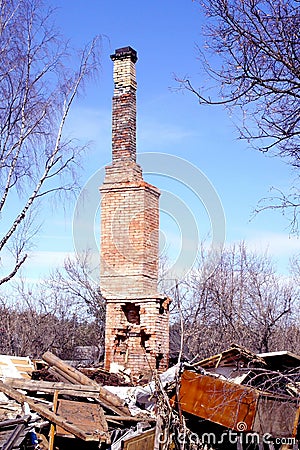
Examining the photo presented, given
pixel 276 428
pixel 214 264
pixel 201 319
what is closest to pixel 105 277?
pixel 276 428

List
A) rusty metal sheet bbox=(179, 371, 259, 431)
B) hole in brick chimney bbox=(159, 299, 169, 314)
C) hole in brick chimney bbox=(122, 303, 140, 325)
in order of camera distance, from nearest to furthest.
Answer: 1. rusty metal sheet bbox=(179, 371, 259, 431)
2. hole in brick chimney bbox=(159, 299, 169, 314)
3. hole in brick chimney bbox=(122, 303, 140, 325)

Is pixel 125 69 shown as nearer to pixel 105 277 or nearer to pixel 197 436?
pixel 105 277

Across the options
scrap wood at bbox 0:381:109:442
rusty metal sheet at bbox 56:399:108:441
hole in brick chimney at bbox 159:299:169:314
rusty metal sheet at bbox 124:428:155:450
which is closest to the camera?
rusty metal sheet at bbox 124:428:155:450

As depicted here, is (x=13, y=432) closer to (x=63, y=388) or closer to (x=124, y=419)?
(x=63, y=388)

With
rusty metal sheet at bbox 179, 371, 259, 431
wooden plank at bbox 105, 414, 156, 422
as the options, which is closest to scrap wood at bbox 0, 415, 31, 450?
wooden plank at bbox 105, 414, 156, 422

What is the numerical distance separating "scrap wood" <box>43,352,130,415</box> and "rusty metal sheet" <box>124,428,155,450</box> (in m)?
1.24

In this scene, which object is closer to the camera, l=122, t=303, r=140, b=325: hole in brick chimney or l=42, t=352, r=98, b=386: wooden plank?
l=42, t=352, r=98, b=386: wooden plank

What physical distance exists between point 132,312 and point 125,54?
6.87 meters

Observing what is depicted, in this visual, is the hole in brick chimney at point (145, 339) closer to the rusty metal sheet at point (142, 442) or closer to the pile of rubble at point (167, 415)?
the pile of rubble at point (167, 415)

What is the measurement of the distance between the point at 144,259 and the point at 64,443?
221 inches

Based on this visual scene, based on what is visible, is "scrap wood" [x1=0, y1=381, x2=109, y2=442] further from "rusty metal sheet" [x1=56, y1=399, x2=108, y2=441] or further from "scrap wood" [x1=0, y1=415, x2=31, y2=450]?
"scrap wood" [x1=0, y1=415, x2=31, y2=450]

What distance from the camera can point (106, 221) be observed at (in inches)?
586

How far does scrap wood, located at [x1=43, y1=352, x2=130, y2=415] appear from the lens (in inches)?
419

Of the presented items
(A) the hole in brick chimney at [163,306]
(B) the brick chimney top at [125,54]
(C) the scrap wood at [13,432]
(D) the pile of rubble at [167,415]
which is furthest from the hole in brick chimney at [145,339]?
(B) the brick chimney top at [125,54]
